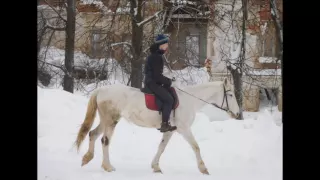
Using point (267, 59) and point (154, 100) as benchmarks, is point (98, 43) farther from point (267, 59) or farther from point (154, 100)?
point (267, 59)

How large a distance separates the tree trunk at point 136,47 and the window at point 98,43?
33 centimetres

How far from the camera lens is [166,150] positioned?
6.05 m

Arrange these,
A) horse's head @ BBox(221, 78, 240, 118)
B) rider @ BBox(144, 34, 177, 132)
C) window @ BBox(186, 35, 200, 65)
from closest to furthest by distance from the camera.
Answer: rider @ BBox(144, 34, 177, 132), horse's head @ BBox(221, 78, 240, 118), window @ BBox(186, 35, 200, 65)

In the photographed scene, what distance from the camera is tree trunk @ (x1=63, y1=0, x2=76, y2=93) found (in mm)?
6219

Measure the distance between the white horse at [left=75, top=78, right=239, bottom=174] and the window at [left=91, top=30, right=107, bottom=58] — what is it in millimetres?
416

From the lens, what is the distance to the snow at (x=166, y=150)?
5992mm

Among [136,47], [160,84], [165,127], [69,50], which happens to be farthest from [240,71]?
[69,50]

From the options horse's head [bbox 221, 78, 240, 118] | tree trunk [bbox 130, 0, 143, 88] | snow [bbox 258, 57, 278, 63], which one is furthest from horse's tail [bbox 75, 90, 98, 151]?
snow [bbox 258, 57, 278, 63]

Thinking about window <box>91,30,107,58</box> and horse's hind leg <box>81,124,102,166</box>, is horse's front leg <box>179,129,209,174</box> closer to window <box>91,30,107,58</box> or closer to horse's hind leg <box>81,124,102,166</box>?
horse's hind leg <box>81,124,102,166</box>

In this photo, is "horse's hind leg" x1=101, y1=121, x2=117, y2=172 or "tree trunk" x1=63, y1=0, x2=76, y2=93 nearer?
"horse's hind leg" x1=101, y1=121, x2=117, y2=172

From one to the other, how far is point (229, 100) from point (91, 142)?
1506 millimetres
